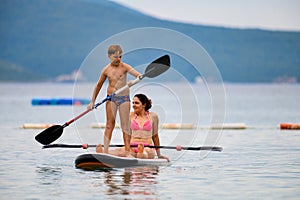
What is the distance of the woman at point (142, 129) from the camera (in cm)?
1923

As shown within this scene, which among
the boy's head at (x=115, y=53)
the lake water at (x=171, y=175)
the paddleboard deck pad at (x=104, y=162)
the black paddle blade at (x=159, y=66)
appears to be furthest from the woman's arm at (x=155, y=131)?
the boy's head at (x=115, y=53)

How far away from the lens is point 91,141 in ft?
75.4

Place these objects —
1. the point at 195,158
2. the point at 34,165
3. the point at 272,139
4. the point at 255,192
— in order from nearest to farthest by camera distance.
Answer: the point at 255,192 < the point at 34,165 < the point at 195,158 < the point at 272,139

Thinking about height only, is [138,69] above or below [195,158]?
above

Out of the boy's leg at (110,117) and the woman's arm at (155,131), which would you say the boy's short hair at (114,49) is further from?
the woman's arm at (155,131)

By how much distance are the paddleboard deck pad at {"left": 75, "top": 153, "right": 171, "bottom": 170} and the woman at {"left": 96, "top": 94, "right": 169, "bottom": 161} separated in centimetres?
28

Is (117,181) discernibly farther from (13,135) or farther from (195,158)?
(13,135)

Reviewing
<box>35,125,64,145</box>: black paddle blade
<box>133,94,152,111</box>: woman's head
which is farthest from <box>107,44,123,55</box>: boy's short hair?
<box>35,125,64,145</box>: black paddle blade

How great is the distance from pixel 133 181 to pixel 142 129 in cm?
244

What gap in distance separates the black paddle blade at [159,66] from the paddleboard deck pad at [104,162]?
1.77 metres

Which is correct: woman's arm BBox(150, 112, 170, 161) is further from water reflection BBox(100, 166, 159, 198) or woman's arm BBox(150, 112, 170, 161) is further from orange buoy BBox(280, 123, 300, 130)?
orange buoy BBox(280, 123, 300, 130)

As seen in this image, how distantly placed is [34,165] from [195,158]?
376 centimetres

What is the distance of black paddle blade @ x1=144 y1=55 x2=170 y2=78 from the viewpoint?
1947 centimetres

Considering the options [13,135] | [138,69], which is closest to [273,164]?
[138,69]
